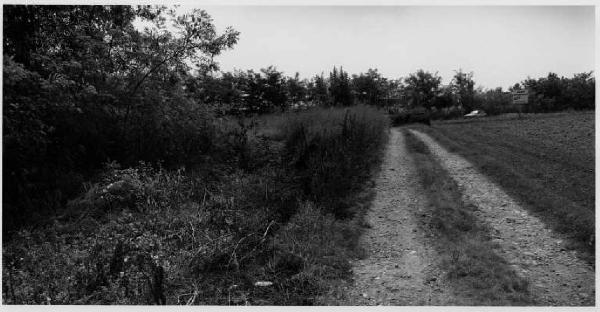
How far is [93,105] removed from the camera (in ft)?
30.0

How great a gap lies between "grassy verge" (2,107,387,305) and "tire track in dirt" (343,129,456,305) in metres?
0.32

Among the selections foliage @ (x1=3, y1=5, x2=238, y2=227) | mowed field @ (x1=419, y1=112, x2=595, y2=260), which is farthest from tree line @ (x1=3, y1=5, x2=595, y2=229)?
mowed field @ (x1=419, y1=112, x2=595, y2=260)

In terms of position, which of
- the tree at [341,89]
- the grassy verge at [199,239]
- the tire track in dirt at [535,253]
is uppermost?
the tree at [341,89]

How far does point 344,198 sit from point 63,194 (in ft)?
18.8

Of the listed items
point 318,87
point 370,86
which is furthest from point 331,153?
point 370,86

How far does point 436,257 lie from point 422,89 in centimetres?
4127

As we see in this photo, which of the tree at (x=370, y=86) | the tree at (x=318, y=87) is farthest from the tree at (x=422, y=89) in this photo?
the tree at (x=318, y=87)

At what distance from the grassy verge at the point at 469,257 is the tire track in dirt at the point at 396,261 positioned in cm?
21

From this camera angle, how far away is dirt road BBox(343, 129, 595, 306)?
15.0ft

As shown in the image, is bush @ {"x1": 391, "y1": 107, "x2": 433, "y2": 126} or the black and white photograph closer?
the black and white photograph

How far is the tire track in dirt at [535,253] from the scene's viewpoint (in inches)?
177

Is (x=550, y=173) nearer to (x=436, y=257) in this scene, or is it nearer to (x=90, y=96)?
(x=436, y=257)

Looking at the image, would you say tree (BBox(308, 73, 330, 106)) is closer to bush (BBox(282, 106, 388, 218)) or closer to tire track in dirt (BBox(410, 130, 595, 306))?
bush (BBox(282, 106, 388, 218))

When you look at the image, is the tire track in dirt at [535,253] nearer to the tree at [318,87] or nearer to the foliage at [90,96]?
the foliage at [90,96]
